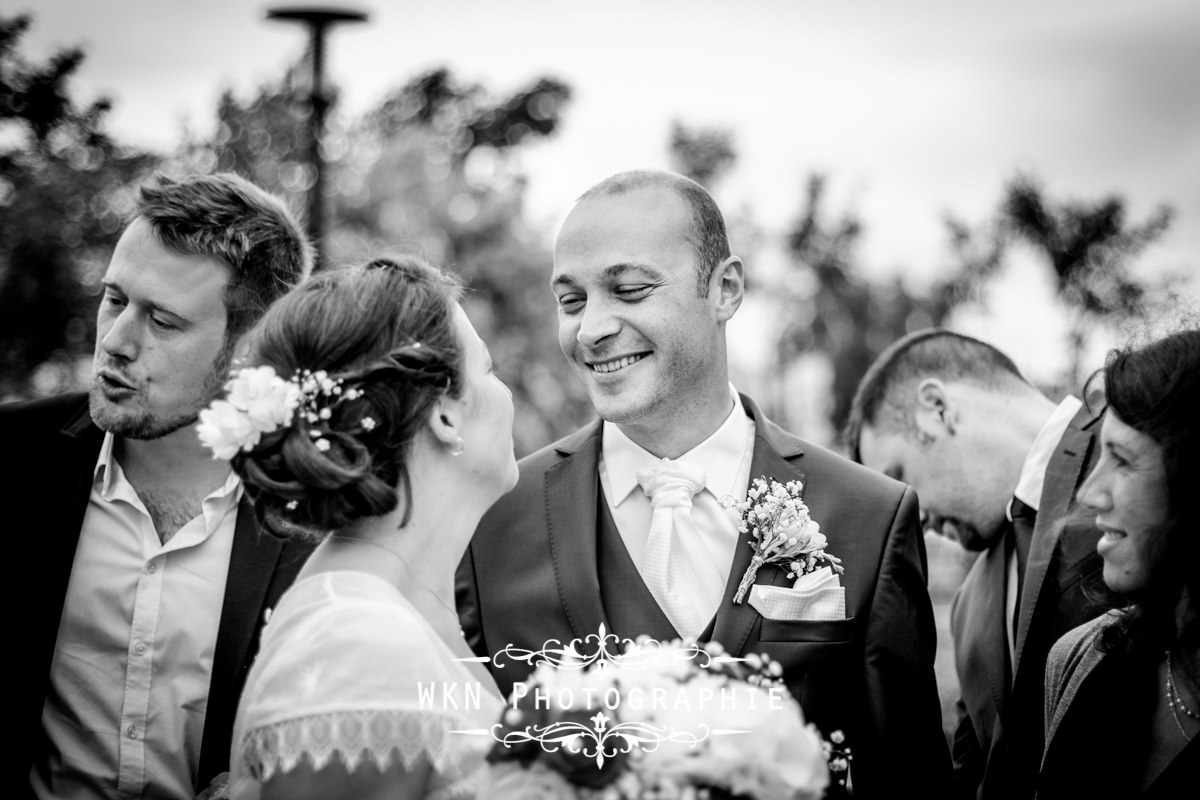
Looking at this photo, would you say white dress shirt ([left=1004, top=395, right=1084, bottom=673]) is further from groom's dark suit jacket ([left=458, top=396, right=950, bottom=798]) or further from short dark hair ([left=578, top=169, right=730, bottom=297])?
short dark hair ([left=578, top=169, right=730, bottom=297])

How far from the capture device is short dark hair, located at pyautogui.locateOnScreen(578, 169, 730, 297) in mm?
3885

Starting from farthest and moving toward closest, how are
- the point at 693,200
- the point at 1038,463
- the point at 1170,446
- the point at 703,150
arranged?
the point at 703,150 < the point at 1038,463 < the point at 693,200 < the point at 1170,446

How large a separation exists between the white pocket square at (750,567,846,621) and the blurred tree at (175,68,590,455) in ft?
35.8

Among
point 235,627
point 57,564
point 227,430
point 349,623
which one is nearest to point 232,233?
point 57,564

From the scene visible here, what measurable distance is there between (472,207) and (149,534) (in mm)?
12805

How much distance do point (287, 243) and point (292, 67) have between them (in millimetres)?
8432

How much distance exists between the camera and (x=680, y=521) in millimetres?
3691

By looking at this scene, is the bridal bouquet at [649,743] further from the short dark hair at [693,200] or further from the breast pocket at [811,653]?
the short dark hair at [693,200]

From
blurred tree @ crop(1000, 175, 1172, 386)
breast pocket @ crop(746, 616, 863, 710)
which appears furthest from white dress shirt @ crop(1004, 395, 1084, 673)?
blurred tree @ crop(1000, 175, 1172, 386)

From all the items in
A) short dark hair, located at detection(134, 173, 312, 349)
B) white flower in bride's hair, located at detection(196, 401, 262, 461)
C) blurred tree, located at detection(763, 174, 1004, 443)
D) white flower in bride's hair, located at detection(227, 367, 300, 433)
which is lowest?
blurred tree, located at detection(763, 174, 1004, 443)

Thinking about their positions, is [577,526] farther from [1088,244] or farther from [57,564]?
[1088,244]

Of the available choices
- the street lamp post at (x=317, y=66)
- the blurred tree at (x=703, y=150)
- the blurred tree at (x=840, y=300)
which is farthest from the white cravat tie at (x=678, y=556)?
the blurred tree at (x=703, y=150)

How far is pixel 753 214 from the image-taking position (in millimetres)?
20719

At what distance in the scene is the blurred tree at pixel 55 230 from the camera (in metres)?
8.05
